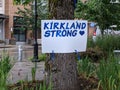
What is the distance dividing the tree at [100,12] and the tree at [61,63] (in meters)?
15.3

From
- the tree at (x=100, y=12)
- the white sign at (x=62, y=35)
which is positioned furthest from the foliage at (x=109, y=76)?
the tree at (x=100, y=12)

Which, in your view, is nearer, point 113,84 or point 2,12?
point 113,84

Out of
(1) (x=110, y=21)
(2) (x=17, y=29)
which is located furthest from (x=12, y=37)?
(1) (x=110, y=21)

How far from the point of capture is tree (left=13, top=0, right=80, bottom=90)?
7.40 meters

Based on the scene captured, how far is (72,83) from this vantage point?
7527 millimetres

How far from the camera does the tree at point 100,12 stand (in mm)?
22828

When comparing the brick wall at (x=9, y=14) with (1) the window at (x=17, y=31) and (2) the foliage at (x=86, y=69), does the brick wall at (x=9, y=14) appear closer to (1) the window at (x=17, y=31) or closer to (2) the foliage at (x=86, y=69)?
(1) the window at (x=17, y=31)

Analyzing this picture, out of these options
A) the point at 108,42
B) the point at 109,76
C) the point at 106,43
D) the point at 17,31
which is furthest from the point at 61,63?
the point at 17,31

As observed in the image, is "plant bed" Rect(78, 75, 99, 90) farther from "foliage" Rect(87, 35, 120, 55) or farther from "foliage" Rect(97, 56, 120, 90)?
"foliage" Rect(87, 35, 120, 55)

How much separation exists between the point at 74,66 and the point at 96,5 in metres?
15.5

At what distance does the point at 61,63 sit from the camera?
7.41 metres

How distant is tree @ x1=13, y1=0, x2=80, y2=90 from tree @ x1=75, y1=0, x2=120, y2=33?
15257 mm

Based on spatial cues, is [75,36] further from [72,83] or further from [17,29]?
[17,29]

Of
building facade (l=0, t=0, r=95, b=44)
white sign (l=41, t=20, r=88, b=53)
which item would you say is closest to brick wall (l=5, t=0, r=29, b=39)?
building facade (l=0, t=0, r=95, b=44)
